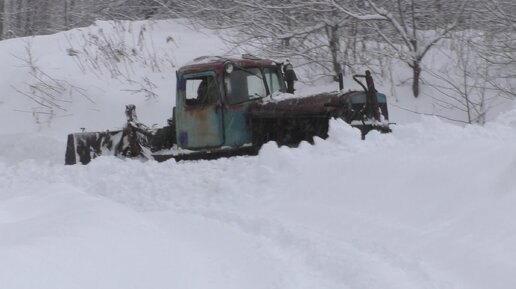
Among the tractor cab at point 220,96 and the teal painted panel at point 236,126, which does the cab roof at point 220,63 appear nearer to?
the tractor cab at point 220,96

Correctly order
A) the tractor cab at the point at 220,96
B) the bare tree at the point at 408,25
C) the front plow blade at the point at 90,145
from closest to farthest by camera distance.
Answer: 1. the tractor cab at the point at 220,96
2. the front plow blade at the point at 90,145
3. the bare tree at the point at 408,25

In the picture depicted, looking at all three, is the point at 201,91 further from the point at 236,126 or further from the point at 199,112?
the point at 236,126

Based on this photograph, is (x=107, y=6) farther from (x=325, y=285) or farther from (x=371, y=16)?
(x=325, y=285)

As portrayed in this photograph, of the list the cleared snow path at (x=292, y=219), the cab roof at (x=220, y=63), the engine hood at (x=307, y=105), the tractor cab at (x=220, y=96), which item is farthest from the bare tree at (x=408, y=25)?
the cleared snow path at (x=292, y=219)

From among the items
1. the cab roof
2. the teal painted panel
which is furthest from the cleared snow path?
the cab roof

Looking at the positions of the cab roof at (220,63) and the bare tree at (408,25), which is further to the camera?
the bare tree at (408,25)

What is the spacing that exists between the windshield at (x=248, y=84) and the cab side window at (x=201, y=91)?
23 cm

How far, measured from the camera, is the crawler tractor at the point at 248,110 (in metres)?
10.4

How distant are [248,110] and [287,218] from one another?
13.8 feet

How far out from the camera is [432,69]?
53.9 ft

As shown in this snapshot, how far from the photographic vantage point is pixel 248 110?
427 inches

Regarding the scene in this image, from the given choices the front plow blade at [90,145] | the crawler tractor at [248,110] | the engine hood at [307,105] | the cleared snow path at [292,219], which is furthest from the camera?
the front plow blade at [90,145]

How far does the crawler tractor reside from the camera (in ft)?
34.0

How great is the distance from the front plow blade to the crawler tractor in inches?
41.7
